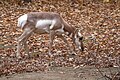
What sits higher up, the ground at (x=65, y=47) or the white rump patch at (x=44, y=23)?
the white rump patch at (x=44, y=23)

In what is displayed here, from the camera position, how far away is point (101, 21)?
1922 cm

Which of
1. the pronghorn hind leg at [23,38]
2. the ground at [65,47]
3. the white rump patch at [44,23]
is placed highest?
the white rump patch at [44,23]

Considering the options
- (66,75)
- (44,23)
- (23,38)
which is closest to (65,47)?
(44,23)

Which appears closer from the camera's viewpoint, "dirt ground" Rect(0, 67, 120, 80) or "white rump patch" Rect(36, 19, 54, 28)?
"dirt ground" Rect(0, 67, 120, 80)

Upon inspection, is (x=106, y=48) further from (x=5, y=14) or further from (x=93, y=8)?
(x=93, y=8)

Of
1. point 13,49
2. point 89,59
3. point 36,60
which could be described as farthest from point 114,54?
point 13,49

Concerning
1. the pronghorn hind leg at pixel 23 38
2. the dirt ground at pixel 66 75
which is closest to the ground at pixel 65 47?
the dirt ground at pixel 66 75

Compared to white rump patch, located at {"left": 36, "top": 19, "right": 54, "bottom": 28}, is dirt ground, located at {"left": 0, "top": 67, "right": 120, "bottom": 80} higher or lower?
lower

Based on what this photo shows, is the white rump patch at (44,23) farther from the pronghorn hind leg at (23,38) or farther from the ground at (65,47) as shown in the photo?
the ground at (65,47)

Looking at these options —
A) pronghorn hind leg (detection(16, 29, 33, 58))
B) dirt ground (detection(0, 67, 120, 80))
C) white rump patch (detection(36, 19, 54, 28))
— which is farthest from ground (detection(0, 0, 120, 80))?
white rump patch (detection(36, 19, 54, 28))

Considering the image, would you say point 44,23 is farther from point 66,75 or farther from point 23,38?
point 66,75

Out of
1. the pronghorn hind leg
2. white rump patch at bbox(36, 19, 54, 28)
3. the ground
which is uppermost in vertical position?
white rump patch at bbox(36, 19, 54, 28)

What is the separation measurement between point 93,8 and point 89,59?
1263cm

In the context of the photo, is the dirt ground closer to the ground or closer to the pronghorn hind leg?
the ground
